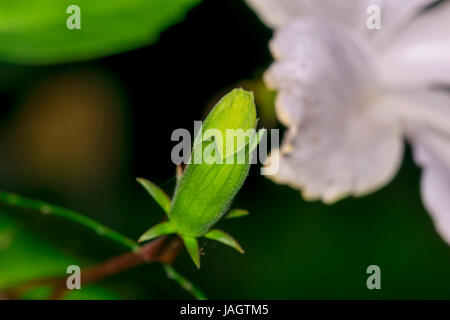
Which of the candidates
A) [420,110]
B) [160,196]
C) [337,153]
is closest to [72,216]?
[160,196]

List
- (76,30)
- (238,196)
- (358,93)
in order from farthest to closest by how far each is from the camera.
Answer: (238,196)
(358,93)
(76,30)

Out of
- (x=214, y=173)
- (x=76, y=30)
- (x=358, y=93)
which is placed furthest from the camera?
(x=358, y=93)

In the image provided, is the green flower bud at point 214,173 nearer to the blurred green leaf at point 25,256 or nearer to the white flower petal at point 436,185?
the blurred green leaf at point 25,256

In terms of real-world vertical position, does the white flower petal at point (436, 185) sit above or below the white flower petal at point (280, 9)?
below

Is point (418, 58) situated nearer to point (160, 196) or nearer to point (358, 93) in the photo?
point (358, 93)

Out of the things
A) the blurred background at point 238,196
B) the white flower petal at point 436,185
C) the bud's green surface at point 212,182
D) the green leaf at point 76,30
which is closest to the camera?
the bud's green surface at point 212,182

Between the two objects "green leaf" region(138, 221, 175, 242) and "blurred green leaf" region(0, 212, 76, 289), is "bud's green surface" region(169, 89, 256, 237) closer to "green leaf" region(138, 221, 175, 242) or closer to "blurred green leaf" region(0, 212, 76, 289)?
"green leaf" region(138, 221, 175, 242)

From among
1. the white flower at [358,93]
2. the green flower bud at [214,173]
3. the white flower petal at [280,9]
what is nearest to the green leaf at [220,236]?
the green flower bud at [214,173]
